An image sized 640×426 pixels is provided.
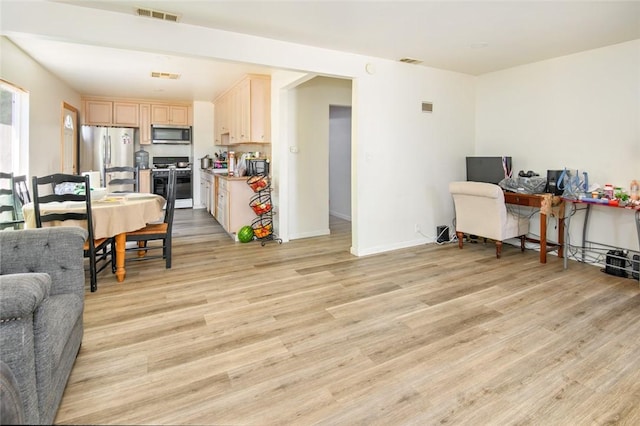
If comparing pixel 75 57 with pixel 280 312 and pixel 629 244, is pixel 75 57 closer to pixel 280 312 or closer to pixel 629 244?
pixel 280 312

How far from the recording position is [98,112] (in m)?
7.53

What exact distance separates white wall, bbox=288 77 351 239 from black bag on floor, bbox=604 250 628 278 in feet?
11.3

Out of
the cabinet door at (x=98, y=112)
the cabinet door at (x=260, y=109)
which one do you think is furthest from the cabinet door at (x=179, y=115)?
the cabinet door at (x=260, y=109)

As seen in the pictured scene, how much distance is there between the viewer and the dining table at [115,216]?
3.21 meters

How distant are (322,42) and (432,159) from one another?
87.6 inches

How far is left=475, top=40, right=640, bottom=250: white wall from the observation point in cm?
385

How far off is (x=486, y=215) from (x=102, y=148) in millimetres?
6967

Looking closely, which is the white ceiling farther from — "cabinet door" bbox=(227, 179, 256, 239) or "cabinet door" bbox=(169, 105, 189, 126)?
"cabinet door" bbox=(169, 105, 189, 126)

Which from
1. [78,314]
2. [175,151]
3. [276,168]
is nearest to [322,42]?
[276,168]

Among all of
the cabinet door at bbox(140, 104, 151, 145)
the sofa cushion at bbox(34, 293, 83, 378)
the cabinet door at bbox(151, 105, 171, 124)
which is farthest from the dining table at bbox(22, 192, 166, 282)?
the cabinet door at bbox(151, 105, 171, 124)

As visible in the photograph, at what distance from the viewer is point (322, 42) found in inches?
148

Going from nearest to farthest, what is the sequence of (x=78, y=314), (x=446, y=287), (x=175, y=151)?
(x=78, y=314) → (x=446, y=287) → (x=175, y=151)

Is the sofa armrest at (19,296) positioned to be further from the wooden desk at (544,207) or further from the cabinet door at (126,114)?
the cabinet door at (126,114)

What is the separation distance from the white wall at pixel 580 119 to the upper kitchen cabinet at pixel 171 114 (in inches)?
244
